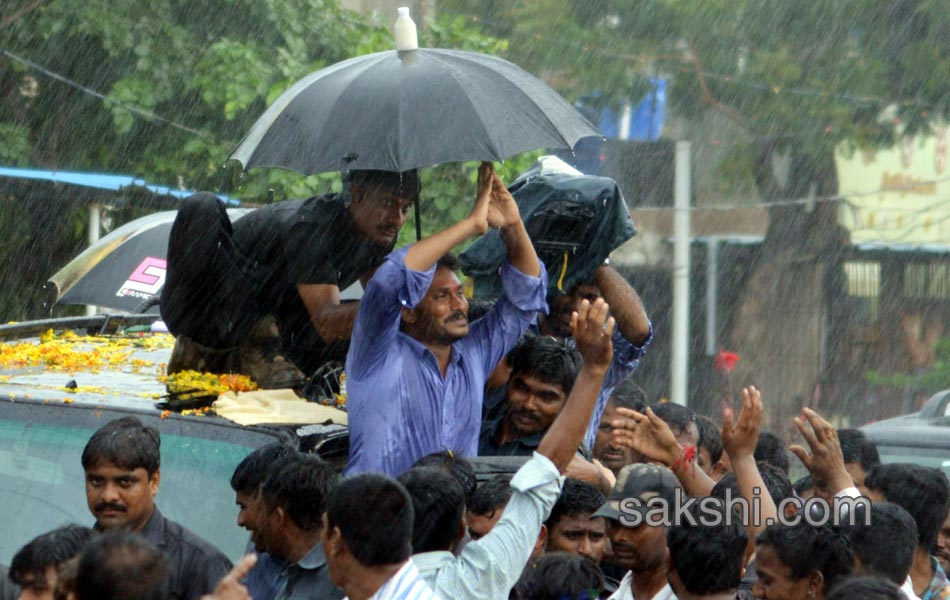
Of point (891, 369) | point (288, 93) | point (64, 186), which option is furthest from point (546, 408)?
point (891, 369)

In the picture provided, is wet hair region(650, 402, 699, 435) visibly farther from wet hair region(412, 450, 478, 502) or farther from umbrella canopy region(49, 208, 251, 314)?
umbrella canopy region(49, 208, 251, 314)

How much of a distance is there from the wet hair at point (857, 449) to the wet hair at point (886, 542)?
1607 mm

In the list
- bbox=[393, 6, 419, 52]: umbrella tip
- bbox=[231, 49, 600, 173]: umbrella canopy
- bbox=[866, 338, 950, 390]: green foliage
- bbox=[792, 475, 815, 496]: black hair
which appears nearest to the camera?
bbox=[231, 49, 600, 173]: umbrella canopy

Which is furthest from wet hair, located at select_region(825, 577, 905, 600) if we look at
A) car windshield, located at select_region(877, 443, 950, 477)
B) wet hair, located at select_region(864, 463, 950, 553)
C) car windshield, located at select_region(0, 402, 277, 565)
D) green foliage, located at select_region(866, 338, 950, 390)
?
green foliage, located at select_region(866, 338, 950, 390)

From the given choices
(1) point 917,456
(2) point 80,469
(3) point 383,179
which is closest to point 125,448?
(2) point 80,469

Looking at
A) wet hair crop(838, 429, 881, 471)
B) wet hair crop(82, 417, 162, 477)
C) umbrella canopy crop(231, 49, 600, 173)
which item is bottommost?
wet hair crop(838, 429, 881, 471)

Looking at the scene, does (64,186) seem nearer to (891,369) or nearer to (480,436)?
(480,436)

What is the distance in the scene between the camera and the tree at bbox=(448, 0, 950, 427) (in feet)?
53.2

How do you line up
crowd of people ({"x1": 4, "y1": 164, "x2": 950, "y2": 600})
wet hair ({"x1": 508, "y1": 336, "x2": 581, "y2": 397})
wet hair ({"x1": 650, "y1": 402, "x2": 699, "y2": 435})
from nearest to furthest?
crowd of people ({"x1": 4, "y1": 164, "x2": 950, "y2": 600}), wet hair ({"x1": 508, "y1": 336, "x2": 581, "y2": 397}), wet hair ({"x1": 650, "y1": 402, "x2": 699, "y2": 435})

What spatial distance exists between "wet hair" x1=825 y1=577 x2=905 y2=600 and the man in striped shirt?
1.00 metres

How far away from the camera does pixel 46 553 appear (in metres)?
4.11

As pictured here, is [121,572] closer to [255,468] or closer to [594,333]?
[255,468]

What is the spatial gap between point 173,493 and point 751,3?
12.7 metres

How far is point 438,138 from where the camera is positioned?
543 centimetres
